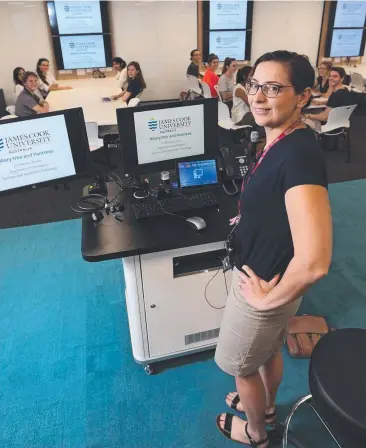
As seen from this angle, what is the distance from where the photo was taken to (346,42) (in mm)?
7809

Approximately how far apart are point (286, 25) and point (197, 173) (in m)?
6.96

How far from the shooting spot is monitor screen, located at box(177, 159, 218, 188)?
6.42ft

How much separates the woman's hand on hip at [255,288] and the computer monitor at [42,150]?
1.14m

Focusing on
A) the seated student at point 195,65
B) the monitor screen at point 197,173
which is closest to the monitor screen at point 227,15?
the seated student at point 195,65

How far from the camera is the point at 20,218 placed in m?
3.51

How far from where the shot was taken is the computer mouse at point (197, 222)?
1616 mm

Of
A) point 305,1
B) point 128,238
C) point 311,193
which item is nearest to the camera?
point 311,193

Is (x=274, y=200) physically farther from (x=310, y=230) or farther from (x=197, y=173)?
(x=197, y=173)

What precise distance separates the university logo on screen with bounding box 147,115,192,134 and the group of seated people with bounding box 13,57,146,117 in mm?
1955

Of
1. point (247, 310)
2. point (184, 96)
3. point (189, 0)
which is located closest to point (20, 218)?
point (247, 310)

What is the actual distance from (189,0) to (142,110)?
6106 millimetres

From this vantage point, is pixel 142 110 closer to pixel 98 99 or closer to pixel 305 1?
pixel 98 99

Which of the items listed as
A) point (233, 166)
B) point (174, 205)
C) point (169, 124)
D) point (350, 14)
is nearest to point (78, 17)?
point (350, 14)

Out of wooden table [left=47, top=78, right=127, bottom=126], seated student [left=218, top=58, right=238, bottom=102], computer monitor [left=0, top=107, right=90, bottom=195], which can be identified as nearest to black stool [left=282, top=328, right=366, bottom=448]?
computer monitor [left=0, top=107, right=90, bottom=195]
